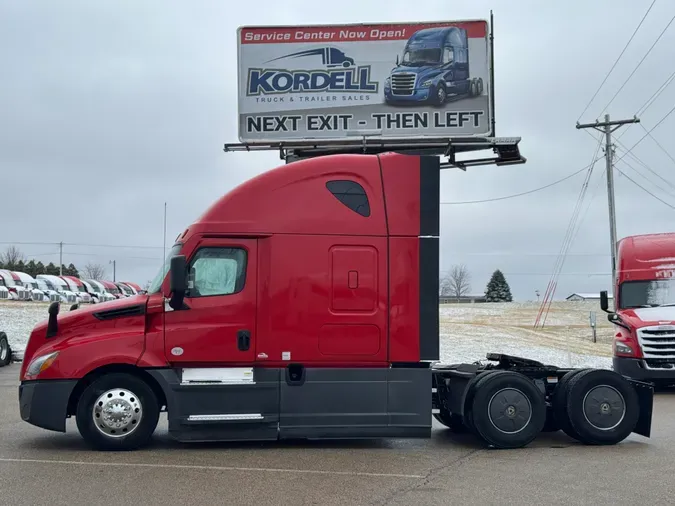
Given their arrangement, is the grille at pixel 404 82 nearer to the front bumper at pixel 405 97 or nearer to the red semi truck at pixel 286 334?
the front bumper at pixel 405 97

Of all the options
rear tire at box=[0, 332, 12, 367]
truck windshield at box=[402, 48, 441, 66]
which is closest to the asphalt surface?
rear tire at box=[0, 332, 12, 367]

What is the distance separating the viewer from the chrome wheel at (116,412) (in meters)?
8.88

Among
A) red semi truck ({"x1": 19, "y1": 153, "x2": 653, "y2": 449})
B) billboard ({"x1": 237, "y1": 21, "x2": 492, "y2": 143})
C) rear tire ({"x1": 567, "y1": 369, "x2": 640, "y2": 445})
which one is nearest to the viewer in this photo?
red semi truck ({"x1": 19, "y1": 153, "x2": 653, "y2": 449})

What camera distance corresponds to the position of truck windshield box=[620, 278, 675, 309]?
16359 millimetres

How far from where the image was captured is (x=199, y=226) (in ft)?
30.7

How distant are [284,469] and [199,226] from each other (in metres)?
3.06

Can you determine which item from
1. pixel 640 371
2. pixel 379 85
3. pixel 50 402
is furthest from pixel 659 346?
pixel 50 402

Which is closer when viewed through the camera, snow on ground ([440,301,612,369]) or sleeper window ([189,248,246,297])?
sleeper window ([189,248,246,297])

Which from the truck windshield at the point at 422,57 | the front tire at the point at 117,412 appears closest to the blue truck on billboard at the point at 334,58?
the truck windshield at the point at 422,57

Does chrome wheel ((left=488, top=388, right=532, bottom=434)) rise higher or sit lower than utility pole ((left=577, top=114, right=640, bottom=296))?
lower

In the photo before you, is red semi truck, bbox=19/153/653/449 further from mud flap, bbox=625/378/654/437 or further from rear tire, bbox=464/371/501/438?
mud flap, bbox=625/378/654/437

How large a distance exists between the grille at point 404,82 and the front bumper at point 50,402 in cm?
1372

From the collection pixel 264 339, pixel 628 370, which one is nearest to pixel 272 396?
pixel 264 339

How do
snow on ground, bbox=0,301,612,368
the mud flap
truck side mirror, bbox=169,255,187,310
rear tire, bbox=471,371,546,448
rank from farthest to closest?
snow on ground, bbox=0,301,612,368 < the mud flap < rear tire, bbox=471,371,546,448 < truck side mirror, bbox=169,255,187,310
